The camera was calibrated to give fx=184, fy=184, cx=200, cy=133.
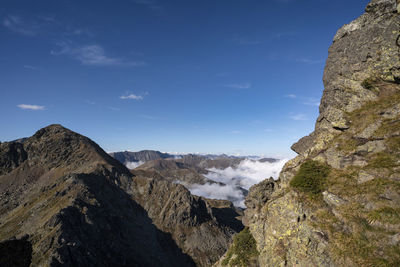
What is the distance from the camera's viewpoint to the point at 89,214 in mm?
97000

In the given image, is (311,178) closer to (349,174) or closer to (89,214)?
(349,174)

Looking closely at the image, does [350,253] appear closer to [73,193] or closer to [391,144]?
[391,144]

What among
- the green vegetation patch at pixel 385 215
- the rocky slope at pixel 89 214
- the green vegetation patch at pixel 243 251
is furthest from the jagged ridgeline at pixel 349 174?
the rocky slope at pixel 89 214

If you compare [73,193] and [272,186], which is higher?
[272,186]

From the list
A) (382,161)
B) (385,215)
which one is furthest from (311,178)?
(385,215)

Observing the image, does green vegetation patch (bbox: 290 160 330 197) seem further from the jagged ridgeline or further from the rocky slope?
the rocky slope

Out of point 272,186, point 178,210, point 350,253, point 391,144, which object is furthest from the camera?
point 178,210

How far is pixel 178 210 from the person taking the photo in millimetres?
155625

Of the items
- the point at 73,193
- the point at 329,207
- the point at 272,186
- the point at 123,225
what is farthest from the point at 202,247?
the point at 329,207

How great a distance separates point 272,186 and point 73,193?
120470 mm

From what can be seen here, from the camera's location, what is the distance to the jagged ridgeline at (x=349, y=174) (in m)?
17.7

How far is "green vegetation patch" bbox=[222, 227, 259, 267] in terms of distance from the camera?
3088 centimetres

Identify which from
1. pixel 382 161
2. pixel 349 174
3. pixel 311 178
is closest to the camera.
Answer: pixel 382 161

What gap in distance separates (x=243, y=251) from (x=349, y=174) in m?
21.6
